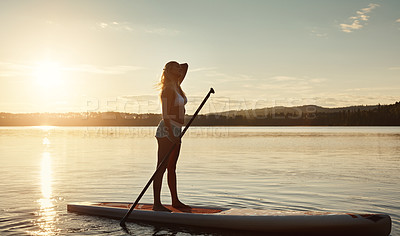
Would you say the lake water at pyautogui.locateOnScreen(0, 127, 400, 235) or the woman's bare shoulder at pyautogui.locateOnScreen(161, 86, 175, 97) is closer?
the woman's bare shoulder at pyautogui.locateOnScreen(161, 86, 175, 97)

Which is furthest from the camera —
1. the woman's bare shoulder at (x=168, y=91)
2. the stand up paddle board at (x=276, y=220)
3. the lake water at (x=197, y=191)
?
the lake water at (x=197, y=191)

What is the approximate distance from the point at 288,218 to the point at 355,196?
16.2ft

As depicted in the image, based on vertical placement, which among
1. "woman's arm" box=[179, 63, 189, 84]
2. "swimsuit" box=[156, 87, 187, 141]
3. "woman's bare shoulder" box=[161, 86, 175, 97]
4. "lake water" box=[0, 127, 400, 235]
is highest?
"woman's arm" box=[179, 63, 189, 84]

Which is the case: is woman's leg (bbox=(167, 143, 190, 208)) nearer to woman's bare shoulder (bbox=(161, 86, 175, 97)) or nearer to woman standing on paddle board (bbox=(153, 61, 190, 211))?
woman standing on paddle board (bbox=(153, 61, 190, 211))

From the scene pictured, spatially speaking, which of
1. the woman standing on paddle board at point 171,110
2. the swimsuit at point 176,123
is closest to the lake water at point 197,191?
the woman standing on paddle board at point 171,110

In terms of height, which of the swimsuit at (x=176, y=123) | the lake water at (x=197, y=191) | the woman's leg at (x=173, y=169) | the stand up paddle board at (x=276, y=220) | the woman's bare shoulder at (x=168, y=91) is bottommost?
the lake water at (x=197, y=191)

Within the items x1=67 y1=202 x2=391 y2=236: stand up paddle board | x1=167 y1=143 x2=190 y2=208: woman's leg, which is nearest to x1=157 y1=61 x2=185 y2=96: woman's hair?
x1=167 y1=143 x2=190 y2=208: woman's leg

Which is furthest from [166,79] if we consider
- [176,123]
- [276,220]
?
[276,220]

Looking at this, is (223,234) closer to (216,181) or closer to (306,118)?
(216,181)

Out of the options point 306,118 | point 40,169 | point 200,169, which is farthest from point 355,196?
point 306,118

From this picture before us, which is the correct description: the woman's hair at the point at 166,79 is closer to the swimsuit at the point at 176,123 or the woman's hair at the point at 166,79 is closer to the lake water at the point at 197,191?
the swimsuit at the point at 176,123

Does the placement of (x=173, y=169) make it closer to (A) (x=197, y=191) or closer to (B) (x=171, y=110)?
(B) (x=171, y=110)

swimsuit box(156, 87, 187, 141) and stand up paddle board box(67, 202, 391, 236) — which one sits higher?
swimsuit box(156, 87, 187, 141)

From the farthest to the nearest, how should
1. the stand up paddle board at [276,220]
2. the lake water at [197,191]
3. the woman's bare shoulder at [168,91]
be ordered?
the lake water at [197,191]
the woman's bare shoulder at [168,91]
the stand up paddle board at [276,220]
